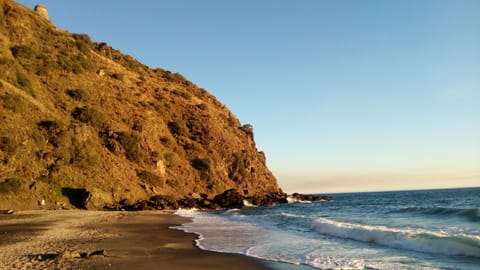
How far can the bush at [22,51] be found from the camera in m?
49.4

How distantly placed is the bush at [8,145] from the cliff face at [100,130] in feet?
0.27

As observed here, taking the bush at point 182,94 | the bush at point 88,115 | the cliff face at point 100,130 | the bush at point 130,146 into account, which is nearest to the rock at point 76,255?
the cliff face at point 100,130

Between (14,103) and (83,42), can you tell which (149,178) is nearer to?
(14,103)

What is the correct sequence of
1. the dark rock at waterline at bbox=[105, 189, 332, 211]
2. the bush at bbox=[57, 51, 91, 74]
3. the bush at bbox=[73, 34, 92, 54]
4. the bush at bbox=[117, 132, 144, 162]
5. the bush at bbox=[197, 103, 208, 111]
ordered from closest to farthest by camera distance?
the dark rock at waterline at bbox=[105, 189, 332, 211] → the bush at bbox=[117, 132, 144, 162] → the bush at bbox=[57, 51, 91, 74] → the bush at bbox=[73, 34, 92, 54] → the bush at bbox=[197, 103, 208, 111]

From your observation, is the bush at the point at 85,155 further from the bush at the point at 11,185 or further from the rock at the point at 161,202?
the rock at the point at 161,202

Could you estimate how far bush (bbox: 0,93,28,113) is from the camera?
38481mm

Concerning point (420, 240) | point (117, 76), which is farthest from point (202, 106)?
point (420, 240)

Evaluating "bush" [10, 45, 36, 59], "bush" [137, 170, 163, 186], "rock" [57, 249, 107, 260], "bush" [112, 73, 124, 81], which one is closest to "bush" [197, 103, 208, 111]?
"bush" [112, 73, 124, 81]

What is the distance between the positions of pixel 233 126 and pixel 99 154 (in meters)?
38.1

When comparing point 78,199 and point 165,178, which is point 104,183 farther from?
point 165,178

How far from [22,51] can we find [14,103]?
14.1 metres

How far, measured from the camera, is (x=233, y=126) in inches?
3108

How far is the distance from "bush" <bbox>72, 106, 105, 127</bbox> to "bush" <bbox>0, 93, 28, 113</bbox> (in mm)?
7471

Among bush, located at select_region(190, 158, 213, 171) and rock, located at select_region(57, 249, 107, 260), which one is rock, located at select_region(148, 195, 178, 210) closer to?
bush, located at select_region(190, 158, 213, 171)
